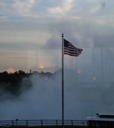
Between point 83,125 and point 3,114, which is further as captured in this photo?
point 3,114

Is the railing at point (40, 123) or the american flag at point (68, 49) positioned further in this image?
the railing at point (40, 123)

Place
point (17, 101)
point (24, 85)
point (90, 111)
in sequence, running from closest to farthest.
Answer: point (90, 111), point (17, 101), point (24, 85)

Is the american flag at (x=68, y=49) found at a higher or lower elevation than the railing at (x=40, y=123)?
higher

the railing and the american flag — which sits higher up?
the american flag

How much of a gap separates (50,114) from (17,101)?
13106 mm

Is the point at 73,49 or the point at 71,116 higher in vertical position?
the point at 73,49

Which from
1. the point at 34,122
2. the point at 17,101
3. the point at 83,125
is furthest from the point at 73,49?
the point at 17,101

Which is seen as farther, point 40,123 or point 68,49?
point 40,123

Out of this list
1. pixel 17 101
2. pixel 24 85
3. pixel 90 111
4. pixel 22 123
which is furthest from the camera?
pixel 24 85

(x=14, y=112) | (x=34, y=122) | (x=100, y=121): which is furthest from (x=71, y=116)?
(x=100, y=121)

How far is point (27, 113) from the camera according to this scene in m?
71.4

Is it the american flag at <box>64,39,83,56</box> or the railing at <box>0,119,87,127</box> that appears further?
the railing at <box>0,119,87,127</box>

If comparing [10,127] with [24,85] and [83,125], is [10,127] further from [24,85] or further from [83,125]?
[24,85]

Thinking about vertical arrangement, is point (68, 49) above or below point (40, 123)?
above
